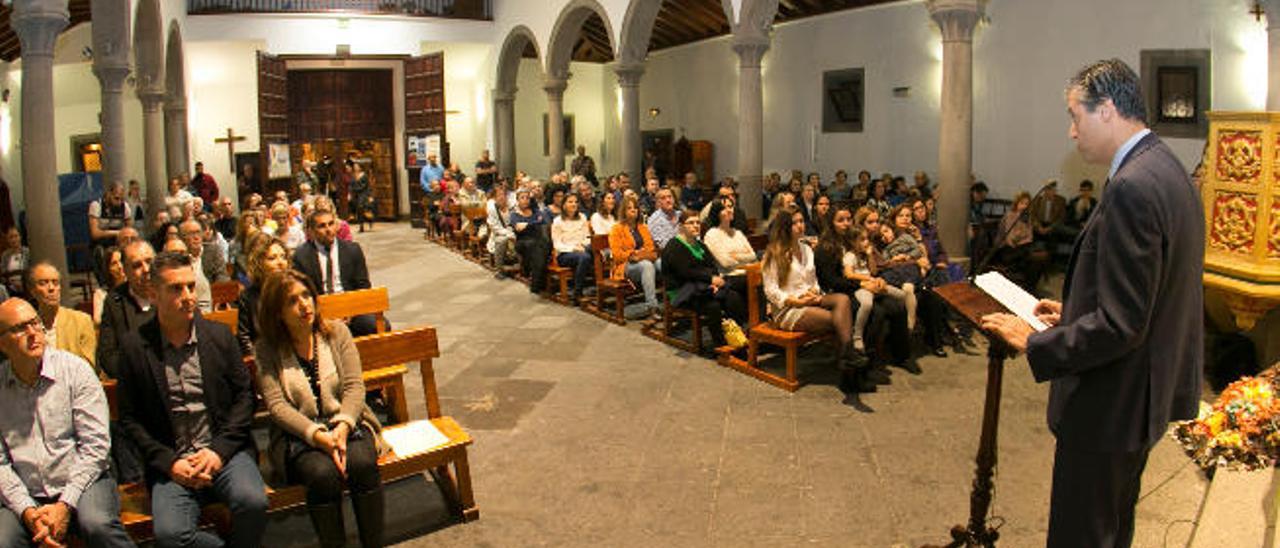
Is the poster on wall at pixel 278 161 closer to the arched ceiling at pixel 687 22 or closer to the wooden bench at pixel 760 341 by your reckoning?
the arched ceiling at pixel 687 22

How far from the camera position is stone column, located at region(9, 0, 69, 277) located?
8375 mm

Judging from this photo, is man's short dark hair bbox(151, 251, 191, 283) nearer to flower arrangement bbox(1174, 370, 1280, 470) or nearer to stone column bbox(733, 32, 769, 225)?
flower arrangement bbox(1174, 370, 1280, 470)

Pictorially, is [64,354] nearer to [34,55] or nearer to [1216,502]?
[1216,502]

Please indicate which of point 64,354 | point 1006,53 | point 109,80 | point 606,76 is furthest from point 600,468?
point 606,76

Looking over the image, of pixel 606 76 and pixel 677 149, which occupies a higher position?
pixel 606 76

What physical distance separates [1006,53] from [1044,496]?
10.4 metres

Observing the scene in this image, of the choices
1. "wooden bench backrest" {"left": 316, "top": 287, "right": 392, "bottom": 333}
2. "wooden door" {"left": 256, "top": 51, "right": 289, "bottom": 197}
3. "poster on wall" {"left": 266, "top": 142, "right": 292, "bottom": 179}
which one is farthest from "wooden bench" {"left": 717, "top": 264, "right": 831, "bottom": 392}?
"poster on wall" {"left": 266, "top": 142, "right": 292, "bottom": 179}

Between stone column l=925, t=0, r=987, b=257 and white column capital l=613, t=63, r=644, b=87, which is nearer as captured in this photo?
stone column l=925, t=0, r=987, b=257

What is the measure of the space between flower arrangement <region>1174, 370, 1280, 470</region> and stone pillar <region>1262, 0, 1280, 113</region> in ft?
19.4

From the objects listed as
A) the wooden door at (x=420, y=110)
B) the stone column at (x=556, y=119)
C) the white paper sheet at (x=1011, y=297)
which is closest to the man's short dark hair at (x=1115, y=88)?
the white paper sheet at (x=1011, y=297)

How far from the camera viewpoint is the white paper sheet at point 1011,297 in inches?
101

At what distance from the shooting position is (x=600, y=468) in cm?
497

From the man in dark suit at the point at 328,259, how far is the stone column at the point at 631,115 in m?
9.01

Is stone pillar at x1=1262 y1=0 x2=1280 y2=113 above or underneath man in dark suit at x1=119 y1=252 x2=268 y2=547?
above
